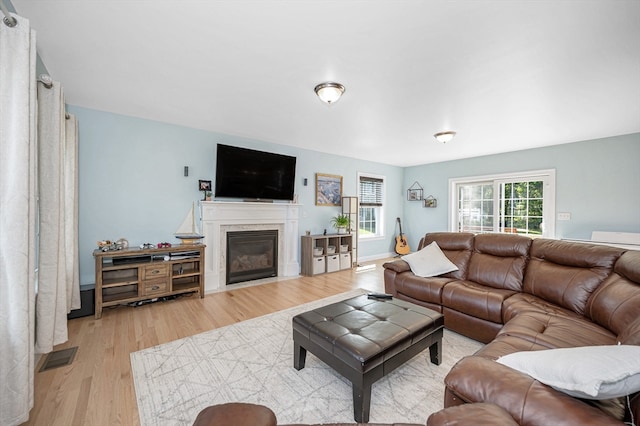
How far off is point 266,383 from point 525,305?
85.5 inches

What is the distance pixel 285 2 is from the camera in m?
1.50

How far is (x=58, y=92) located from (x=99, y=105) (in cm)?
105

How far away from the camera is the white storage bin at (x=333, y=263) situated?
16.4 feet

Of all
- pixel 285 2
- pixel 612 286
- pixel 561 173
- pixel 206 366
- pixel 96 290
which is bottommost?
pixel 206 366

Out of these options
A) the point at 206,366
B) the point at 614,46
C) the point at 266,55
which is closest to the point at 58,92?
the point at 266,55

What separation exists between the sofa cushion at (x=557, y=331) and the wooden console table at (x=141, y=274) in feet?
11.3

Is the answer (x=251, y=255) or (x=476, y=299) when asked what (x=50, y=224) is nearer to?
(x=251, y=255)

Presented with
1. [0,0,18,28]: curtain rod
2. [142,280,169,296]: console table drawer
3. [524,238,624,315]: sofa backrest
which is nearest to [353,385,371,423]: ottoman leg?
[524,238,624,315]: sofa backrest

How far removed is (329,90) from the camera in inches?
95.8

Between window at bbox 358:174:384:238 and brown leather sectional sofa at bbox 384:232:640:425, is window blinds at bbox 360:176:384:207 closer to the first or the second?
window at bbox 358:174:384:238

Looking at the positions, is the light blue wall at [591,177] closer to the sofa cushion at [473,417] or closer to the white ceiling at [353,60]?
the white ceiling at [353,60]

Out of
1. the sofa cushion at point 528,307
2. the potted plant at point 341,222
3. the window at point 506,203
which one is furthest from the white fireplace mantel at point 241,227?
the window at point 506,203

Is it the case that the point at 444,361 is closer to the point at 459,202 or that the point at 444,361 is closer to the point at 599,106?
the point at 599,106

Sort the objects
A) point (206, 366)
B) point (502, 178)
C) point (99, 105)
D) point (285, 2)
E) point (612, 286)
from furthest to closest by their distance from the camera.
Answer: point (502, 178)
point (99, 105)
point (206, 366)
point (612, 286)
point (285, 2)
